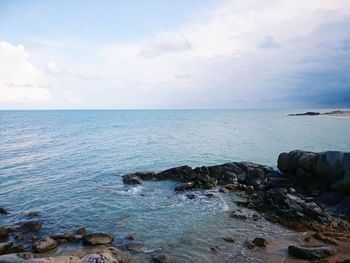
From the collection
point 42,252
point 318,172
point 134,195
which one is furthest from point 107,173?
point 318,172

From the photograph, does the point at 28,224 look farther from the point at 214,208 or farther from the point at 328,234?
the point at 328,234

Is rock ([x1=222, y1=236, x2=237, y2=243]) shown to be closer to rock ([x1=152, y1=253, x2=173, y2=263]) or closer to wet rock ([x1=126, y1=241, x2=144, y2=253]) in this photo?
rock ([x1=152, y1=253, x2=173, y2=263])

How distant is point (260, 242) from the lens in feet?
47.2

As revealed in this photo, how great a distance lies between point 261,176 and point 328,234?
10894 millimetres

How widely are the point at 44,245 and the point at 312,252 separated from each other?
1233 centimetres

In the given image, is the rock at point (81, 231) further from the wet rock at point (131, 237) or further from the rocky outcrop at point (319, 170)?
the rocky outcrop at point (319, 170)

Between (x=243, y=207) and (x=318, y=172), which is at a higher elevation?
(x=318, y=172)

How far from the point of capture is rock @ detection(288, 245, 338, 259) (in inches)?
502

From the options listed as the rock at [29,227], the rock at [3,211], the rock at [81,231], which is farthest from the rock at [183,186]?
the rock at [3,211]

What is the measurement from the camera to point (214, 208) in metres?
19.9

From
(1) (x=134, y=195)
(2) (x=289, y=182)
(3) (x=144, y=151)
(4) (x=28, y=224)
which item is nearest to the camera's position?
(4) (x=28, y=224)

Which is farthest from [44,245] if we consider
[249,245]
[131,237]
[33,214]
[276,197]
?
[276,197]

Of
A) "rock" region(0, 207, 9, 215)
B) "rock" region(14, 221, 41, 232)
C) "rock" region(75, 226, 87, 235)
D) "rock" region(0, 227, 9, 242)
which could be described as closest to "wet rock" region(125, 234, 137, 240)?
"rock" region(75, 226, 87, 235)

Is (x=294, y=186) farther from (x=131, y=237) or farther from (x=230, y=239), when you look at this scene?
(x=131, y=237)
